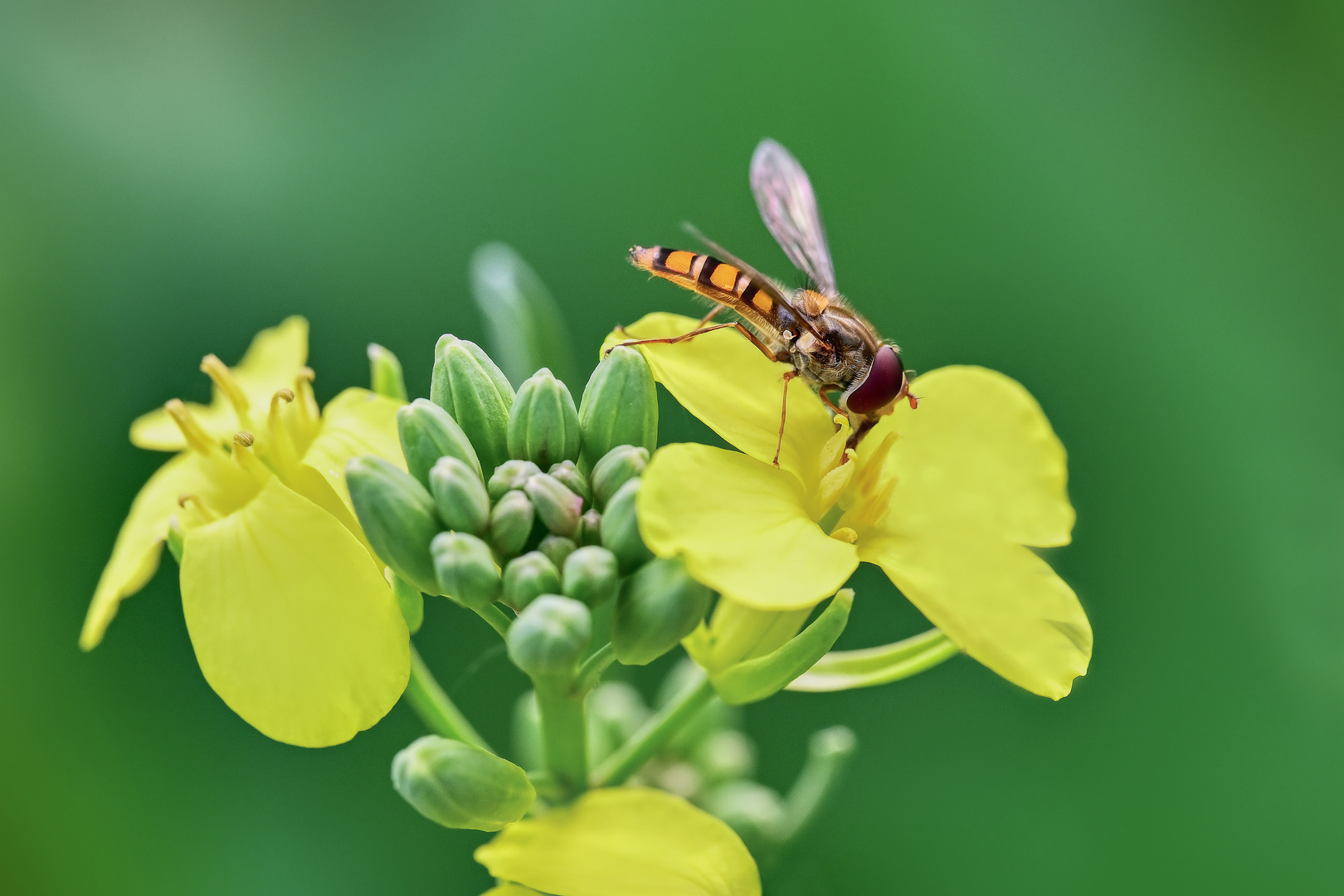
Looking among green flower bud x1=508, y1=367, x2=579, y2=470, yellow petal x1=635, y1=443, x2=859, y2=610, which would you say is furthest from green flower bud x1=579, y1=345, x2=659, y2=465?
yellow petal x1=635, y1=443, x2=859, y2=610

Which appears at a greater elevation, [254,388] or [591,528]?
[591,528]

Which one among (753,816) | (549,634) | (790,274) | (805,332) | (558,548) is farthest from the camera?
(790,274)

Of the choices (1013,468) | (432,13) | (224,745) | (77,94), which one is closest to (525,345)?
(1013,468)

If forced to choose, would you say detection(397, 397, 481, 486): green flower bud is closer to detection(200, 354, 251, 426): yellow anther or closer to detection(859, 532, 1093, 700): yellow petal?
detection(200, 354, 251, 426): yellow anther

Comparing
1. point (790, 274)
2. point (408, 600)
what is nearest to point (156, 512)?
point (408, 600)

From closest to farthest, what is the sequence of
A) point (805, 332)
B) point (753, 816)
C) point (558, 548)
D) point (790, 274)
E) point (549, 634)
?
point (549, 634) < point (558, 548) < point (805, 332) < point (753, 816) < point (790, 274)

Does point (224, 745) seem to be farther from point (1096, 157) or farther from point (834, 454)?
point (1096, 157)

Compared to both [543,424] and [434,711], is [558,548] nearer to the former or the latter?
[543,424]
